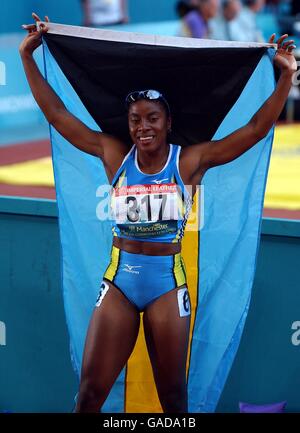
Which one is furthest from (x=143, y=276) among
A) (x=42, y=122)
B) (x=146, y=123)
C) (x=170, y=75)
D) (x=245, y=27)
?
(x=245, y=27)

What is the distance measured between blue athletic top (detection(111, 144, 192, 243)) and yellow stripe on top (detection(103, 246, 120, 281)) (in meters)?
0.11

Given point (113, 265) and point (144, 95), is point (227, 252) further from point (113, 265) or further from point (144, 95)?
point (144, 95)

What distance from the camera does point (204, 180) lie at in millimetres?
4836

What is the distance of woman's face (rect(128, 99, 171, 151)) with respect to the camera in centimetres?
443

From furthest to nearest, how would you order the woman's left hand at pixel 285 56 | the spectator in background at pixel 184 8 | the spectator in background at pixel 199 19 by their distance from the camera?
the spectator in background at pixel 184 8
the spectator in background at pixel 199 19
the woman's left hand at pixel 285 56

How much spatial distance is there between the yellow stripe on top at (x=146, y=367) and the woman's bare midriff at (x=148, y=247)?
0.34 meters

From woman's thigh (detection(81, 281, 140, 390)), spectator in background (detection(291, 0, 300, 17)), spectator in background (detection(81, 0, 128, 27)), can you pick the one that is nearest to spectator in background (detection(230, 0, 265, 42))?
spectator in background (detection(81, 0, 128, 27))

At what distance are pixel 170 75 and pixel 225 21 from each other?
8.11m

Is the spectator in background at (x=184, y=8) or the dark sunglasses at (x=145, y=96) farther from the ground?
the spectator in background at (x=184, y=8)

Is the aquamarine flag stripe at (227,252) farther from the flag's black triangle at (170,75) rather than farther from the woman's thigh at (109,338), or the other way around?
the woman's thigh at (109,338)

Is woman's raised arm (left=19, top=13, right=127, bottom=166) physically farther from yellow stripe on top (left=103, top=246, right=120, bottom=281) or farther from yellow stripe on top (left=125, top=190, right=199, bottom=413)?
yellow stripe on top (left=125, top=190, right=199, bottom=413)

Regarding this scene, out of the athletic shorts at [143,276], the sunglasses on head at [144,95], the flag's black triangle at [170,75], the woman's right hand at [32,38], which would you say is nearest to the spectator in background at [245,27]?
the flag's black triangle at [170,75]

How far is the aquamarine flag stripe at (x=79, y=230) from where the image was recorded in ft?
16.0
